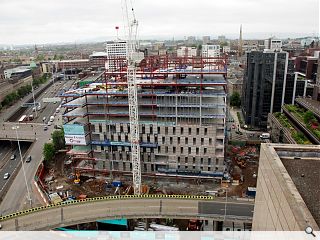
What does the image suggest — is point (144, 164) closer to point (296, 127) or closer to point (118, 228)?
point (118, 228)

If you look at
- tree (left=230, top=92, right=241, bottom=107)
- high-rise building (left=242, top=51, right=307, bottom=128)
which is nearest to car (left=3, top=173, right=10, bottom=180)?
high-rise building (left=242, top=51, right=307, bottom=128)

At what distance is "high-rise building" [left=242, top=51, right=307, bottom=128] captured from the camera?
5544 cm

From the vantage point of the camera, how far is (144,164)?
40.6 meters

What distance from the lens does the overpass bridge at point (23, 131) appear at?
2211 inches

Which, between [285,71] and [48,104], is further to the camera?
[48,104]

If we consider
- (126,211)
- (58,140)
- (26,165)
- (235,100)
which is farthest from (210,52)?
(126,211)

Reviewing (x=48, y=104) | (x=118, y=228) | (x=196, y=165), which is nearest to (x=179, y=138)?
(x=196, y=165)

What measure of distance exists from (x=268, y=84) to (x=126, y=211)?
39.6 metres

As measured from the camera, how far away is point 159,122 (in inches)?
1512

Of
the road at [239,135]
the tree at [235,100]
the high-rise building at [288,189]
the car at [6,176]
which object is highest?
the high-rise building at [288,189]

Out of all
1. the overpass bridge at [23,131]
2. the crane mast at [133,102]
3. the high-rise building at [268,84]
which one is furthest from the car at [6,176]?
the high-rise building at [268,84]

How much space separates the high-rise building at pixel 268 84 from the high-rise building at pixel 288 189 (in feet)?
146

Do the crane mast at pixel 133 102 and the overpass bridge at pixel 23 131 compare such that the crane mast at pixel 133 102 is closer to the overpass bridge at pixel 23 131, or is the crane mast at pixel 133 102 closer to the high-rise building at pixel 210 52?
the overpass bridge at pixel 23 131

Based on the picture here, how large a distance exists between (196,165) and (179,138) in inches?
173
